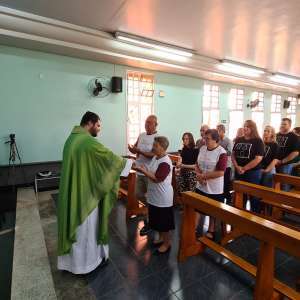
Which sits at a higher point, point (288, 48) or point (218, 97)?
point (288, 48)

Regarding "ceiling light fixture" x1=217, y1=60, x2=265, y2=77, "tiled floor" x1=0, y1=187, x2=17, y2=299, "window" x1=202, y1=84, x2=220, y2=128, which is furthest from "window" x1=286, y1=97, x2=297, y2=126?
"tiled floor" x1=0, y1=187, x2=17, y2=299

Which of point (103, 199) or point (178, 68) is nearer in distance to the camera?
point (103, 199)

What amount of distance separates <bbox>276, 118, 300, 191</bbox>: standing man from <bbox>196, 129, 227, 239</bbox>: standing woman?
1784 millimetres

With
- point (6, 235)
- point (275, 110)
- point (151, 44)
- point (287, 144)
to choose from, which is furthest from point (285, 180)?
point (275, 110)

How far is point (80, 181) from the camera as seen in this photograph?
1903 mm

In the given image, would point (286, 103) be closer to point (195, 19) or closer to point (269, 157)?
point (269, 157)

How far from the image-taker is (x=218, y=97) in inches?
293

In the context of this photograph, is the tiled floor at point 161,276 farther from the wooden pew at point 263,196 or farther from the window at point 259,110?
the window at point 259,110

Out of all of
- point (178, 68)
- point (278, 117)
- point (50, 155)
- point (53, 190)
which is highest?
point (178, 68)

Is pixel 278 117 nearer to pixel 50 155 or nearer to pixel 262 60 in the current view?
pixel 262 60

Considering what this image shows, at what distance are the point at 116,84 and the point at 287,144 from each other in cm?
375

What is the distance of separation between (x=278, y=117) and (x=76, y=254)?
10.4 meters

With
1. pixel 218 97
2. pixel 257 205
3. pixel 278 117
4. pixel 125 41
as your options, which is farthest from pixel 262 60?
pixel 278 117

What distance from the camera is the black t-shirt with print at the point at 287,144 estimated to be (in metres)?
3.58
